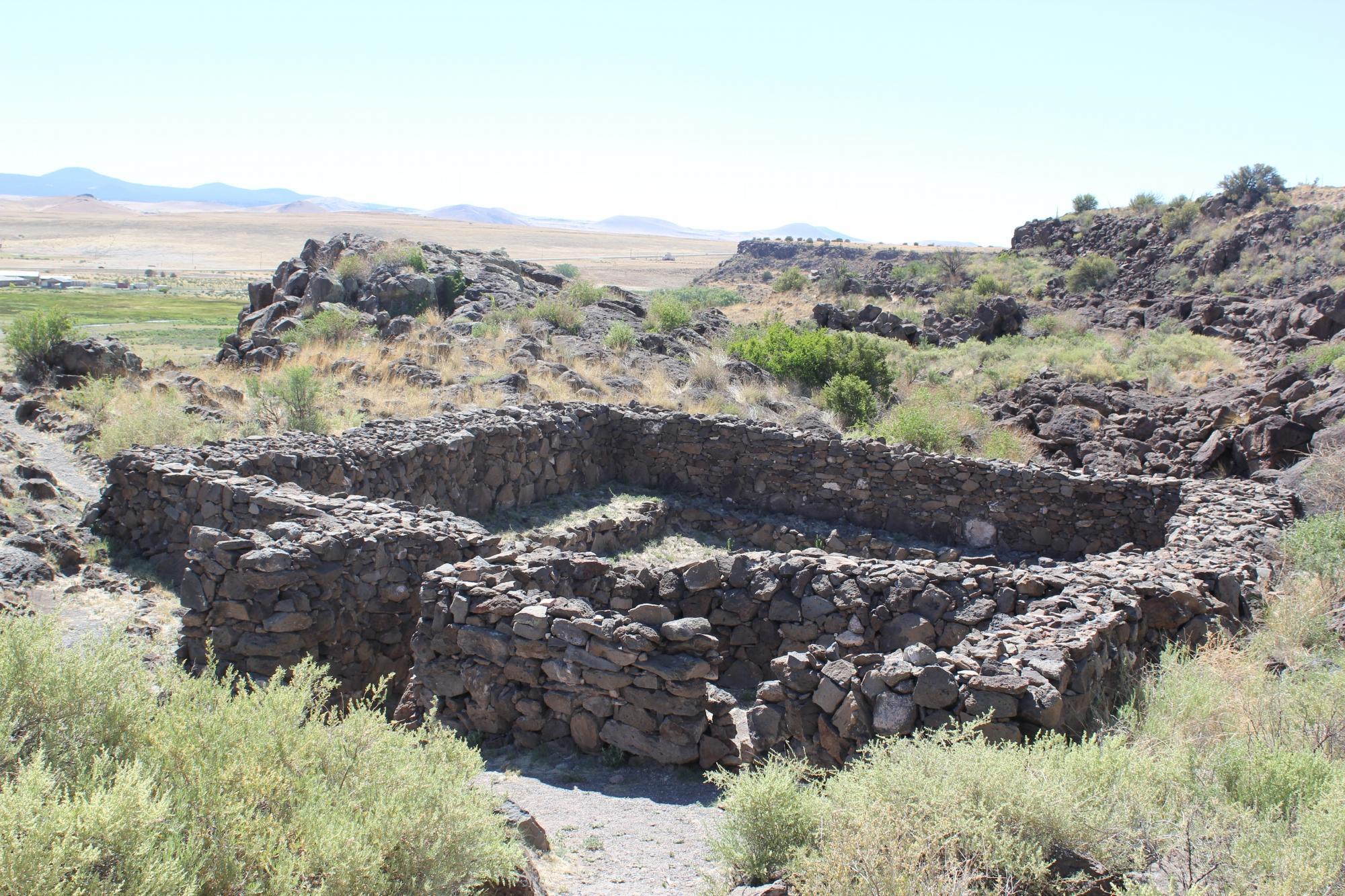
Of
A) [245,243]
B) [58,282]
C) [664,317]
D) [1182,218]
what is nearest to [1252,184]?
[1182,218]

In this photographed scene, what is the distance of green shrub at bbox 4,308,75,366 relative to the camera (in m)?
15.8

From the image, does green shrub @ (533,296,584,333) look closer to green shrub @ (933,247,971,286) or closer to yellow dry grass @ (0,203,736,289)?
green shrub @ (933,247,971,286)

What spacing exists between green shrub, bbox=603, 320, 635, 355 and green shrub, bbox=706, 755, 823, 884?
17.4 metres

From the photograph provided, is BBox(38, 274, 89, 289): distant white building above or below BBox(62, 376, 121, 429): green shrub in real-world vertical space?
above

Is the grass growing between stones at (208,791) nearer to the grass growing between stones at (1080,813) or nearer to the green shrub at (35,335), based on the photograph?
the grass growing between stones at (1080,813)

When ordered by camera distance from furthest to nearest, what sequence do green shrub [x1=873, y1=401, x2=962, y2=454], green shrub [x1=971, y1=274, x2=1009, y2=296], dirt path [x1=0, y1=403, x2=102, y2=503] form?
green shrub [x1=971, y1=274, x2=1009, y2=296]
green shrub [x1=873, y1=401, x2=962, y2=454]
dirt path [x1=0, y1=403, x2=102, y2=503]

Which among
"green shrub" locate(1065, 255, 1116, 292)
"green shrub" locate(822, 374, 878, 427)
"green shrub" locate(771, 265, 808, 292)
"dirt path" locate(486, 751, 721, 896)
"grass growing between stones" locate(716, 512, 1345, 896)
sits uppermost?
"green shrub" locate(1065, 255, 1116, 292)

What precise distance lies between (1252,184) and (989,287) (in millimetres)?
15811

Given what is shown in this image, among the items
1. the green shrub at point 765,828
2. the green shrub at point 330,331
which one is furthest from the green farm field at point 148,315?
the green shrub at point 765,828

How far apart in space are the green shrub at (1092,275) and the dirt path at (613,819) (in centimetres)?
3885

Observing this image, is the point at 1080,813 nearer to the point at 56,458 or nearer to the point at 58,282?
the point at 56,458

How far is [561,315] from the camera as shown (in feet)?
75.7

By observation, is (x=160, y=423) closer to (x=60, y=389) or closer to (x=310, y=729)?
(x=60, y=389)

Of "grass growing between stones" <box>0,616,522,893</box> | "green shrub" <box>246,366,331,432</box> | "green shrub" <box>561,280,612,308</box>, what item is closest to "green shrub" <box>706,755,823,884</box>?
"grass growing between stones" <box>0,616,522,893</box>
